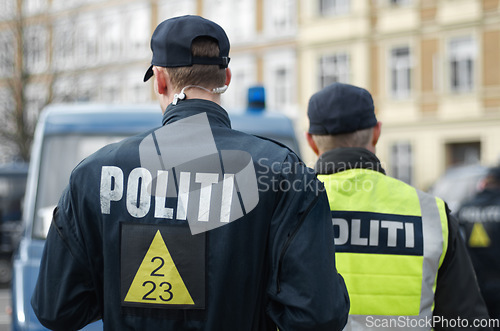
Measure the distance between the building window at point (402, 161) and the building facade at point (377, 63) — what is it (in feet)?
0.12

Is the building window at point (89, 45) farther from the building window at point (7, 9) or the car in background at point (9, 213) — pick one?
the car in background at point (9, 213)

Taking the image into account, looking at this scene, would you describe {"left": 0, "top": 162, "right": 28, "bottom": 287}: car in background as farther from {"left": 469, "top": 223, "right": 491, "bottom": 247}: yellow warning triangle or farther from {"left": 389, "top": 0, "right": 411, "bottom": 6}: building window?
{"left": 389, "top": 0, "right": 411, "bottom": 6}: building window

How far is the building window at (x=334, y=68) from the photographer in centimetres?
2481

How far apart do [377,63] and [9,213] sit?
50.8 feet

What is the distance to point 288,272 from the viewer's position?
67.0 inches

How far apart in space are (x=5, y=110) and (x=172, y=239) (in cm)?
2213

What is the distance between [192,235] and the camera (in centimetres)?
175

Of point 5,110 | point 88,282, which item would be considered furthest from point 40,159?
point 5,110

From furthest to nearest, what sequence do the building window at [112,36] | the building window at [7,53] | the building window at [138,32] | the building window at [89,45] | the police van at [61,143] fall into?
the building window at [112,36] → the building window at [138,32] → the building window at [89,45] → the building window at [7,53] → the police van at [61,143]

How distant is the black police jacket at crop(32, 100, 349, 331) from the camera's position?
172 centimetres

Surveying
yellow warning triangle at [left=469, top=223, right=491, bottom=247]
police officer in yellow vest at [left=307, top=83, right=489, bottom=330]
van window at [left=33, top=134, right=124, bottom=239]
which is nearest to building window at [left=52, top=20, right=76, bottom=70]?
van window at [left=33, top=134, right=124, bottom=239]

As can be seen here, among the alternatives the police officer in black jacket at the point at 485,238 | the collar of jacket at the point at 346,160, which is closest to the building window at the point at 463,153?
the police officer in black jacket at the point at 485,238

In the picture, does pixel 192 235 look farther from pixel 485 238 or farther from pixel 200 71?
pixel 485 238

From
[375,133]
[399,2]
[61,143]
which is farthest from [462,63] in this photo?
[375,133]
